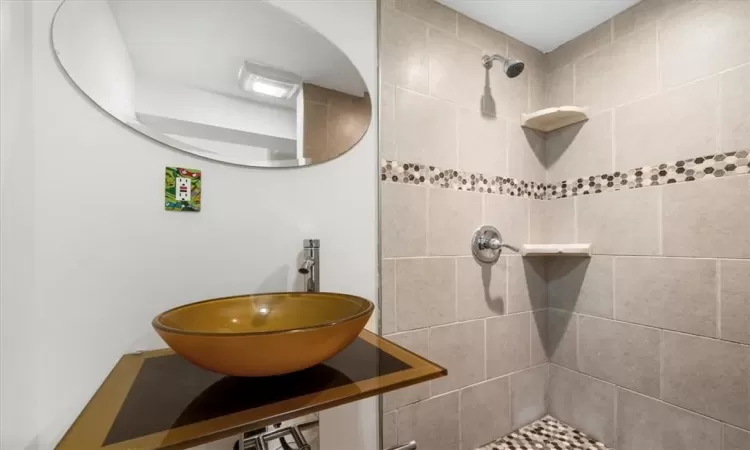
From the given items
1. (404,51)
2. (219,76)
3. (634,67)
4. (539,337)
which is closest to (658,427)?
(539,337)

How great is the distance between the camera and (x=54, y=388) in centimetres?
69

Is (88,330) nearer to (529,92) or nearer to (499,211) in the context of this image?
(499,211)

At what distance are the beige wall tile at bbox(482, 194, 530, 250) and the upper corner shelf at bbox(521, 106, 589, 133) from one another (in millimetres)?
381

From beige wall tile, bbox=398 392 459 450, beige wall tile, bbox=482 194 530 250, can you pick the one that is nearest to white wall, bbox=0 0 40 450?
beige wall tile, bbox=398 392 459 450

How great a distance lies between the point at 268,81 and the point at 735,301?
5.56 ft

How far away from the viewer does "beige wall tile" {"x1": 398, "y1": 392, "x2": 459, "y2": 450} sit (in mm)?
1166

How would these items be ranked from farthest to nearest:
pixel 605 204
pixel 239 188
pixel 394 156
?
1. pixel 605 204
2. pixel 394 156
3. pixel 239 188

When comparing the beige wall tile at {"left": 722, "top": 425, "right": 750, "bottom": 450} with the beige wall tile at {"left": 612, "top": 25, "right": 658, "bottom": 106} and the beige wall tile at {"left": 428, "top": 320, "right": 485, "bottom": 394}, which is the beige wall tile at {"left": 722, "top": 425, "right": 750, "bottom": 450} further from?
the beige wall tile at {"left": 612, "top": 25, "right": 658, "bottom": 106}

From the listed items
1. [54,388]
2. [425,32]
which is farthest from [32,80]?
[425,32]

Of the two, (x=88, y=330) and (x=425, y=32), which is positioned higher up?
(x=425, y=32)

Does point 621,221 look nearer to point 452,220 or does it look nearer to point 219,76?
point 452,220

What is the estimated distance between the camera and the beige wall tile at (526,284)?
1455 millimetres

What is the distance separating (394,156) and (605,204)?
99 centimetres

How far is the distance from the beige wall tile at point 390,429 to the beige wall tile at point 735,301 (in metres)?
1.18
